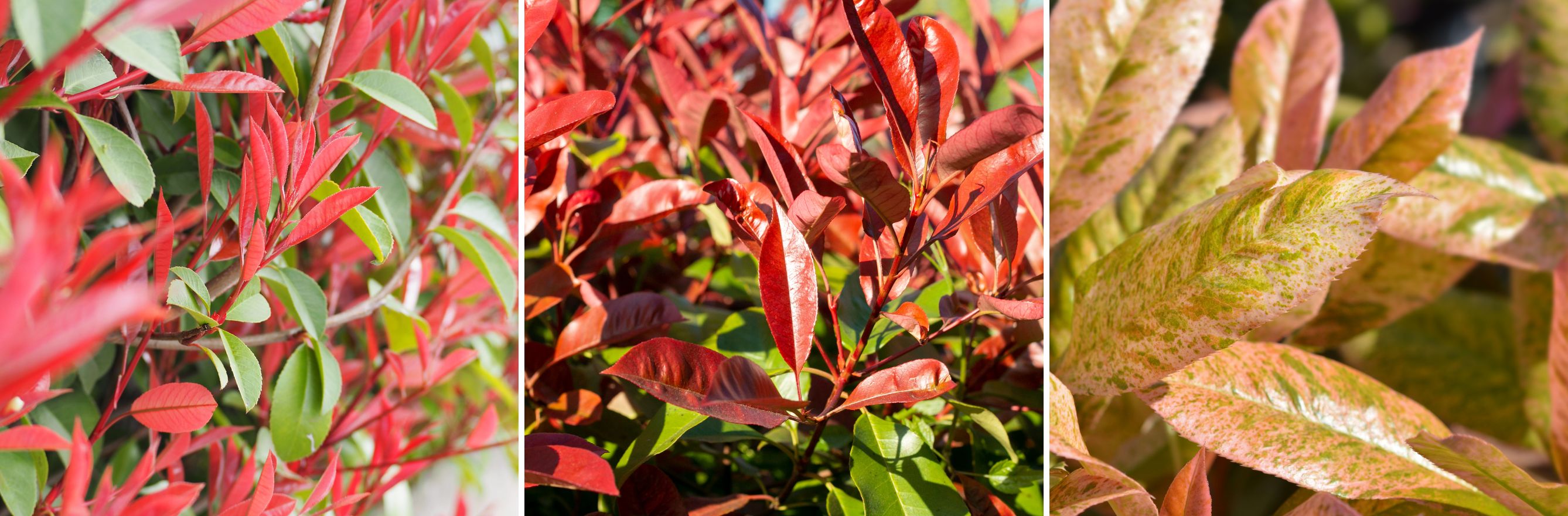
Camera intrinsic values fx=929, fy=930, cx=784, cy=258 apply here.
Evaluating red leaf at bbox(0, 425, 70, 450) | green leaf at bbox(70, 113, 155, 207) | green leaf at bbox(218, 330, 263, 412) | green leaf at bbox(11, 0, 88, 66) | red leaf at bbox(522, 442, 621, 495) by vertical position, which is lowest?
red leaf at bbox(522, 442, 621, 495)

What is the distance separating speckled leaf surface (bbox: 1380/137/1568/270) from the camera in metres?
0.56

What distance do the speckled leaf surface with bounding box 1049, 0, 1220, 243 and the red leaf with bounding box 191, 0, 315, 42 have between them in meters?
0.38

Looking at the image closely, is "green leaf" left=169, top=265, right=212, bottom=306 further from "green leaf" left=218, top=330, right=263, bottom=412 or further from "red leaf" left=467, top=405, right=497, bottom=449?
"red leaf" left=467, top=405, right=497, bottom=449

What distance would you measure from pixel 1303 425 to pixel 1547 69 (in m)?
0.58

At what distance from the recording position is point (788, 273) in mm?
351

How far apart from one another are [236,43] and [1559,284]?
0.79m

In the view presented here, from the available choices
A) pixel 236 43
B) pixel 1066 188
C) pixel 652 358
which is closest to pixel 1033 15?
pixel 1066 188

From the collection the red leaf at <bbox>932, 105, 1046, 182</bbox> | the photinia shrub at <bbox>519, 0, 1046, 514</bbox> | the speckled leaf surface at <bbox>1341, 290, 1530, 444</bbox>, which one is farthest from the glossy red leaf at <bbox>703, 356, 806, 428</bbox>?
the speckled leaf surface at <bbox>1341, 290, 1530, 444</bbox>

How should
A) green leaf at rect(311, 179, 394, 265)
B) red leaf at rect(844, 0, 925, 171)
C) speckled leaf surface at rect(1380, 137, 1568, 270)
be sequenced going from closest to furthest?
1. red leaf at rect(844, 0, 925, 171)
2. green leaf at rect(311, 179, 394, 265)
3. speckled leaf surface at rect(1380, 137, 1568, 270)

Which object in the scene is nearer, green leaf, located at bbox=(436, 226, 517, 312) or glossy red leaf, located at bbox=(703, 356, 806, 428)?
glossy red leaf, located at bbox=(703, 356, 806, 428)

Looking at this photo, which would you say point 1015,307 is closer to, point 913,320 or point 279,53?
point 913,320

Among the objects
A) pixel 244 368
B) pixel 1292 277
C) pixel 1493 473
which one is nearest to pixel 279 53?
pixel 244 368

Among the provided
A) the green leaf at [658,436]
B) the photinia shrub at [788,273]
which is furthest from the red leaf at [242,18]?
the green leaf at [658,436]

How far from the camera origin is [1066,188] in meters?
0.52
